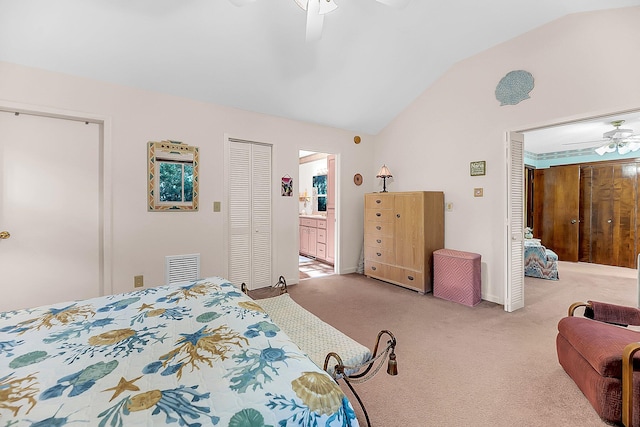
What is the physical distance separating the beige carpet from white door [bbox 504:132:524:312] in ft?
0.65

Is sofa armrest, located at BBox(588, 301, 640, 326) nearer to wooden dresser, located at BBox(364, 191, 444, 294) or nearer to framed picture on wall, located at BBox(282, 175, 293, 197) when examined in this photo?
wooden dresser, located at BBox(364, 191, 444, 294)

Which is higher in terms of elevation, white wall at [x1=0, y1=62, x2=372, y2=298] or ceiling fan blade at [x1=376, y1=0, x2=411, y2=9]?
ceiling fan blade at [x1=376, y1=0, x2=411, y2=9]

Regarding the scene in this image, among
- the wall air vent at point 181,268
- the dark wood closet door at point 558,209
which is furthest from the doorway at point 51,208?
the dark wood closet door at point 558,209

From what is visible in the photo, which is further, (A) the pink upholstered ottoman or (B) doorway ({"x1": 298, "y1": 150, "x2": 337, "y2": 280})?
(B) doorway ({"x1": 298, "y1": 150, "x2": 337, "y2": 280})

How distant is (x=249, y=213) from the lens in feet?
12.6

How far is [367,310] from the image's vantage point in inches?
126

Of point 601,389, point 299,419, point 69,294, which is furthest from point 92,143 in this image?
point 601,389

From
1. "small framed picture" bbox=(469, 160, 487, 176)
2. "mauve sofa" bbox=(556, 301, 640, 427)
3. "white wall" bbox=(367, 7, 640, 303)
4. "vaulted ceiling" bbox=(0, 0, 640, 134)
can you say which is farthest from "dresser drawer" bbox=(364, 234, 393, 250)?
"mauve sofa" bbox=(556, 301, 640, 427)

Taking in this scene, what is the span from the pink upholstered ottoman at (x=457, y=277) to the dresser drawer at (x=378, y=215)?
840mm

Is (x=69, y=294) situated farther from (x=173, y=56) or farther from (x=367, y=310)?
(x=367, y=310)

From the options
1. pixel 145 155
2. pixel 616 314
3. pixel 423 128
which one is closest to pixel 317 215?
pixel 423 128

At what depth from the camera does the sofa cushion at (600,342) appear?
153 cm

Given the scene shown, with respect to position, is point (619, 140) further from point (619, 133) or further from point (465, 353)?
point (465, 353)

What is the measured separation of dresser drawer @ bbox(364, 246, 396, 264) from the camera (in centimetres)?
418
